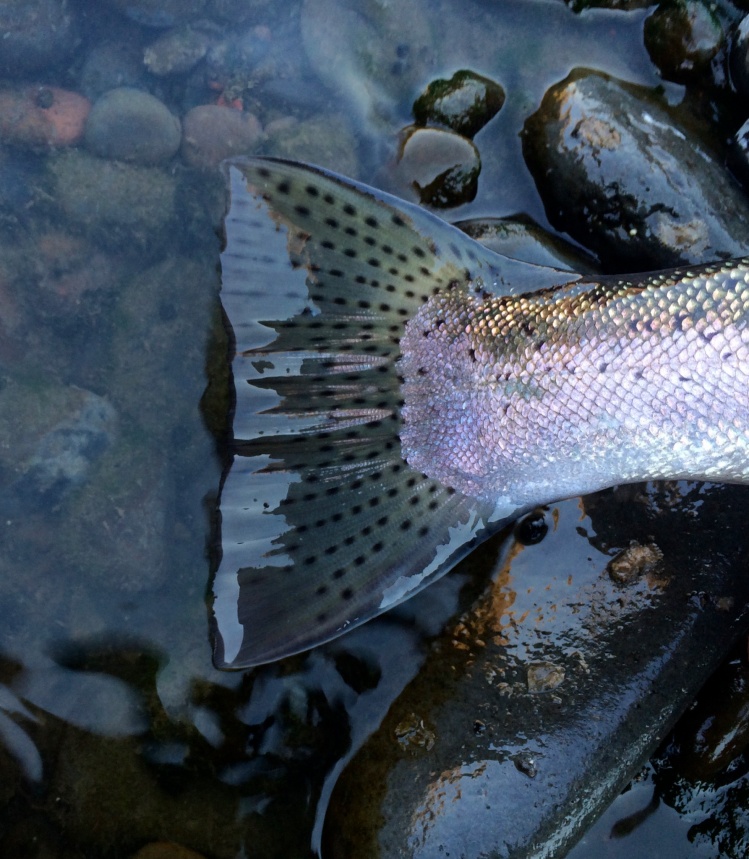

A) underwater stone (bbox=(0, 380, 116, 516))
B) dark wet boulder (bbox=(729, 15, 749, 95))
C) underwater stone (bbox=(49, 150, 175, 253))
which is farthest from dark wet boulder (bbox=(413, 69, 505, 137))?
underwater stone (bbox=(0, 380, 116, 516))

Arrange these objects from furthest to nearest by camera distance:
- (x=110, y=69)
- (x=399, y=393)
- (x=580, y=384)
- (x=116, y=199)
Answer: (x=110, y=69) < (x=116, y=199) < (x=399, y=393) < (x=580, y=384)

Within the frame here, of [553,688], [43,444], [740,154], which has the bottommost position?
[43,444]

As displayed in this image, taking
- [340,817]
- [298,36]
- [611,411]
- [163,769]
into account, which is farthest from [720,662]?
[298,36]

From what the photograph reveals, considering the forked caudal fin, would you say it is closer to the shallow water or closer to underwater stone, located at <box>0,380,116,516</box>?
the shallow water

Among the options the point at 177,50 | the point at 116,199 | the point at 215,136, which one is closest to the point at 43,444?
the point at 116,199

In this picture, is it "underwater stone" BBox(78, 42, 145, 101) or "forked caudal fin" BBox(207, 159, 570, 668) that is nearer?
"forked caudal fin" BBox(207, 159, 570, 668)

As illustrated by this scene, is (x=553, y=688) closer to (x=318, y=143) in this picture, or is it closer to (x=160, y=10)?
(x=318, y=143)

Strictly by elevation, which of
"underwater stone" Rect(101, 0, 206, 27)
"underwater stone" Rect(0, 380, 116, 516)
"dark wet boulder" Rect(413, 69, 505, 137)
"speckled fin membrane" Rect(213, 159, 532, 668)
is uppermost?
"dark wet boulder" Rect(413, 69, 505, 137)

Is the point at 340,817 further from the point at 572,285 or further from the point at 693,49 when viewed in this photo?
the point at 693,49
